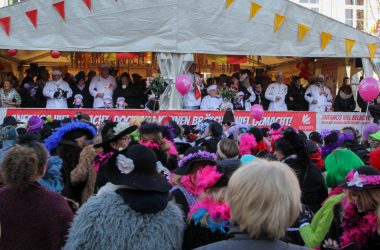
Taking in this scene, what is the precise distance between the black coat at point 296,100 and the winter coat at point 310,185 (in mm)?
10804

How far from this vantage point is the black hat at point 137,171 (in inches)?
122

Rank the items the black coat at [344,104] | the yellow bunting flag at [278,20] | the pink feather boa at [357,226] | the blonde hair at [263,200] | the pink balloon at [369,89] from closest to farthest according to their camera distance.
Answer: the blonde hair at [263,200] → the pink feather boa at [357,226] → the pink balloon at [369,89] → the yellow bunting flag at [278,20] → the black coat at [344,104]

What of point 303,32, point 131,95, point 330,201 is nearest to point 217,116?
point 131,95

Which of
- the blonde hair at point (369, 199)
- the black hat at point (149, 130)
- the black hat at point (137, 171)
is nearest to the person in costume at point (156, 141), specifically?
the black hat at point (149, 130)

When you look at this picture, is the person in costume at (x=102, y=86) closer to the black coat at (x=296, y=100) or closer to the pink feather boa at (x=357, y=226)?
the black coat at (x=296, y=100)

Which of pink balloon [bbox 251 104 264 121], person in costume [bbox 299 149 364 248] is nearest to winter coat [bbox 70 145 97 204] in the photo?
person in costume [bbox 299 149 364 248]

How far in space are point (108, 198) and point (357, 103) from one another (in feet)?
44.6

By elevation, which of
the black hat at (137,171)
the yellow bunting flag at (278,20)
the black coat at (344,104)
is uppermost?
the yellow bunting flag at (278,20)

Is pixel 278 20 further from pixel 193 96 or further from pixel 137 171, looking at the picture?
pixel 137 171

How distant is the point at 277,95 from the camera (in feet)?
51.1

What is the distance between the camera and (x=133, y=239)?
300cm

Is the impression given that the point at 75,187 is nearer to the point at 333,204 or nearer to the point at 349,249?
the point at 333,204

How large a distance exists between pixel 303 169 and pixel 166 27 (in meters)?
9.32

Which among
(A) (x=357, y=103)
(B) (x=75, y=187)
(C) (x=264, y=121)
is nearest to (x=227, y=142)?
(B) (x=75, y=187)
